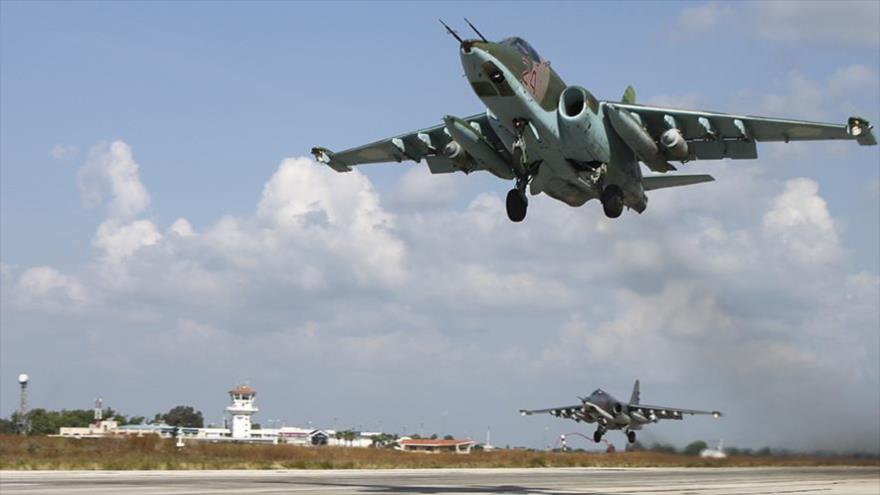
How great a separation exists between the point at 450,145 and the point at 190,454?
32305 mm

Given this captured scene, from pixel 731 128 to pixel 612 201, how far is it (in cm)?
392

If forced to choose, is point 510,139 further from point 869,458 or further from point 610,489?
point 869,458

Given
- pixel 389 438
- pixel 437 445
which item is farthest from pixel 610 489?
pixel 389 438

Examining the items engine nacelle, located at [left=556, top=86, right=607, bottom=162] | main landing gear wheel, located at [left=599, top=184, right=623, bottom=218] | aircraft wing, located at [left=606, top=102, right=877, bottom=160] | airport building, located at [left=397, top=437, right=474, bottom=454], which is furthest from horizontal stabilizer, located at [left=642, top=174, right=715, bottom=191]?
airport building, located at [left=397, top=437, right=474, bottom=454]

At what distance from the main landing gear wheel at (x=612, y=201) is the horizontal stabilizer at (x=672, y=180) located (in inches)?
107

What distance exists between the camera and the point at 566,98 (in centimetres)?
2734

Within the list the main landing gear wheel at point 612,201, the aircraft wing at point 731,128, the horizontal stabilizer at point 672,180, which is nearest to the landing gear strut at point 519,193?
the main landing gear wheel at point 612,201

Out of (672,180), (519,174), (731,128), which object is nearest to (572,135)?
(519,174)

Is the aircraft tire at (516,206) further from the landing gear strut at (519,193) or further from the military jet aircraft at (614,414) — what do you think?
the military jet aircraft at (614,414)

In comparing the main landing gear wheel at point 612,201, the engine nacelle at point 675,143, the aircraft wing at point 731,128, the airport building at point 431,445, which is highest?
the aircraft wing at point 731,128

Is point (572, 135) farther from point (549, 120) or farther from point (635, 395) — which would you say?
point (635, 395)

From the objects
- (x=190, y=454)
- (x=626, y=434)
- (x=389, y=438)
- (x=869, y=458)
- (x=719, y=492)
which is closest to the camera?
(x=719, y=492)

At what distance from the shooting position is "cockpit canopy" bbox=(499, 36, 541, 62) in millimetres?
26156

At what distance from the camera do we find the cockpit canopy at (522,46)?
85.8 ft
